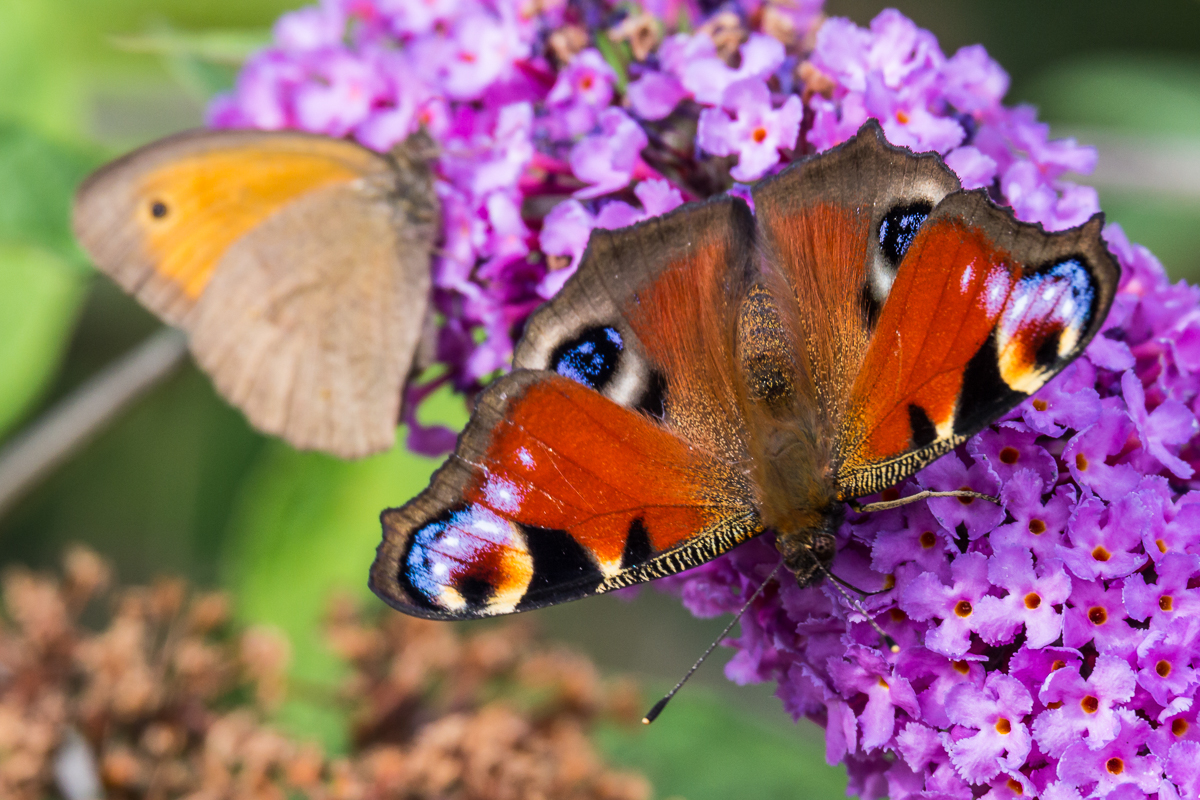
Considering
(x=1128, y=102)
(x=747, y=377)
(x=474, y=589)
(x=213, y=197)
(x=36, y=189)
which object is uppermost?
(x=1128, y=102)

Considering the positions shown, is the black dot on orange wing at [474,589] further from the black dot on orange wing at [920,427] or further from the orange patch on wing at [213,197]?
the orange patch on wing at [213,197]

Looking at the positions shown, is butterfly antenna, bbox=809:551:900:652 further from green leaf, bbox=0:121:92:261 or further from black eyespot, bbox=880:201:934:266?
green leaf, bbox=0:121:92:261

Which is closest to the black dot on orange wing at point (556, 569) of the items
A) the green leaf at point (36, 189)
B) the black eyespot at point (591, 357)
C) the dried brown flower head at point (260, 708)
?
the black eyespot at point (591, 357)

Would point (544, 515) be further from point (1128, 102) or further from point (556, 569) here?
point (1128, 102)

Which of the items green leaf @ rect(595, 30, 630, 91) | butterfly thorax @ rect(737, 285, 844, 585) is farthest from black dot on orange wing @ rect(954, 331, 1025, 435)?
green leaf @ rect(595, 30, 630, 91)

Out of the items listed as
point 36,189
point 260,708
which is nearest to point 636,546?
point 260,708

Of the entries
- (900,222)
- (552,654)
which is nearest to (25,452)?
(552,654)
